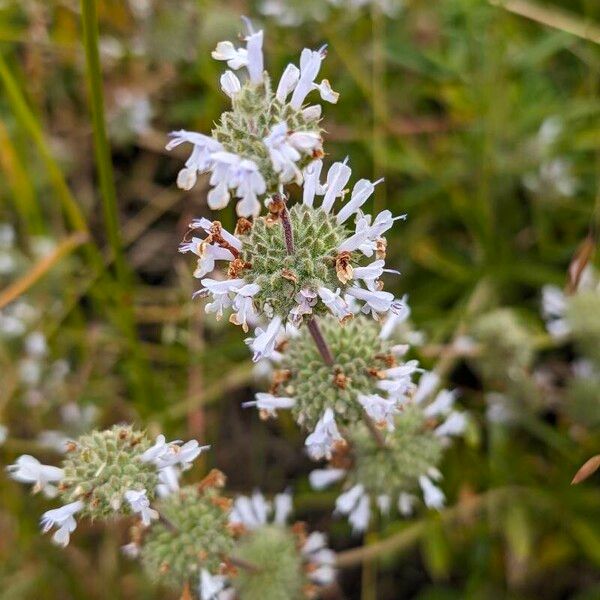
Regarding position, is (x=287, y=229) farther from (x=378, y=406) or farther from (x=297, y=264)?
(x=378, y=406)

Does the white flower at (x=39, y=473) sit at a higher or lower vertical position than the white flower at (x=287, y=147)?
lower

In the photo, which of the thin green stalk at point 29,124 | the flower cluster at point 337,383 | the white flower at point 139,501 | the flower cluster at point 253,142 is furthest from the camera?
the thin green stalk at point 29,124

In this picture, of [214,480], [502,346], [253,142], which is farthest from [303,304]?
[502,346]

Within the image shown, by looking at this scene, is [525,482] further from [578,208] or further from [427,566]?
[578,208]

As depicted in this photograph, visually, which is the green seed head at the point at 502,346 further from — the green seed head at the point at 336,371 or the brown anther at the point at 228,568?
the brown anther at the point at 228,568

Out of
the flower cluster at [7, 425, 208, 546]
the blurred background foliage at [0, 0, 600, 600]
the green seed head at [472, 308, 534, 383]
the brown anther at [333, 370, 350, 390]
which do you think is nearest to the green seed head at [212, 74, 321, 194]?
the brown anther at [333, 370, 350, 390]

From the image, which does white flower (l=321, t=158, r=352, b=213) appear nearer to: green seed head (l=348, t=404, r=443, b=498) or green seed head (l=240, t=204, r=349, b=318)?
green seed head (l=240, t=204, r=349, b=318)

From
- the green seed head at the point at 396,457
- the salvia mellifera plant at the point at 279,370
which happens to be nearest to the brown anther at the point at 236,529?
the salvia mellifera plant at the point at 279,370

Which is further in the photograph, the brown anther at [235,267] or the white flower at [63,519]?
the white flower at [63,519]
